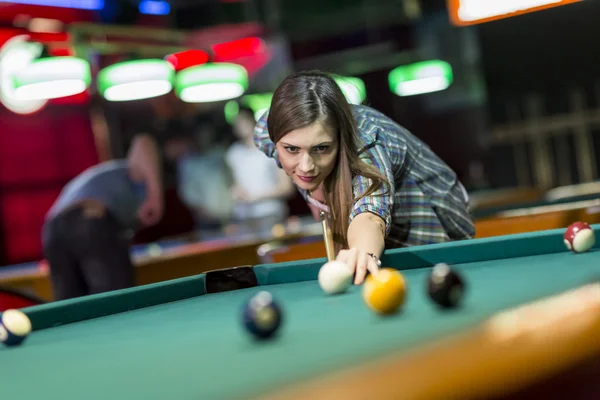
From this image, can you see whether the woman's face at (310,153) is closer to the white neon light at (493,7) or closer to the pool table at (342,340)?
the pool table at (342,340)

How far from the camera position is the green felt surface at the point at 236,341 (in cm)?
123

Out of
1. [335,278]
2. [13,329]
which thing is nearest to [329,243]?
[335,278]

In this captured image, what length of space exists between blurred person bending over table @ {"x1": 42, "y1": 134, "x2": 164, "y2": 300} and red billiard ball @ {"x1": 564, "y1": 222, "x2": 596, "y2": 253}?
3.04 metres

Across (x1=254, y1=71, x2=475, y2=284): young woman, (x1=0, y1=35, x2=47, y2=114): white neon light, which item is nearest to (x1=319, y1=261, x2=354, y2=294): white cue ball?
(x1=254, y1=71, x2=475, y2=284): young woman

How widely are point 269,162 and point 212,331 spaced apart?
21.5ft

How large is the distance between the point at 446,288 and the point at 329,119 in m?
1.17

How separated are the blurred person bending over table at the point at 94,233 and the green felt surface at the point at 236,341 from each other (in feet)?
8.31

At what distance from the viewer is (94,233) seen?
15.5 feet

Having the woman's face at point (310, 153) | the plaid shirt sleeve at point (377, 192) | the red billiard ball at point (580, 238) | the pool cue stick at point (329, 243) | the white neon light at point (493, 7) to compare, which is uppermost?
the white neon light at point (493, 7)

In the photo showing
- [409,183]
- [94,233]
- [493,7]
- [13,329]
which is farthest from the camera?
[493,7]

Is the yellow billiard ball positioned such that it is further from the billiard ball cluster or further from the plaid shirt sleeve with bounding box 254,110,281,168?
the plaid shirt sleeve with bounding box 254,110,281,168

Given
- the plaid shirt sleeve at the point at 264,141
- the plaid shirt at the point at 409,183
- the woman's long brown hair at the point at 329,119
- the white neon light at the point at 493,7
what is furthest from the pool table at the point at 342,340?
the white neon light at the point at 493,7

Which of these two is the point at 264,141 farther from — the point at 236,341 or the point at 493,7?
the point at 493,7

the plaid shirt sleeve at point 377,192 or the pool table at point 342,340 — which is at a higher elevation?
the plaid shirt sleeve at point 377,192
